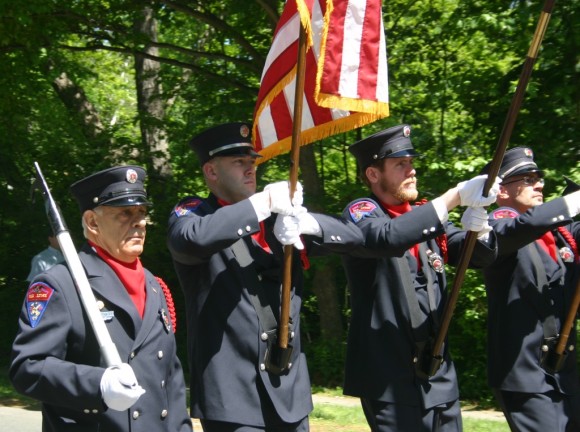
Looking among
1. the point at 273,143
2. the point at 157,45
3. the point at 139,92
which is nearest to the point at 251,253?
the point at 273,143

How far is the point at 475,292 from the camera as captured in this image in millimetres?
10078

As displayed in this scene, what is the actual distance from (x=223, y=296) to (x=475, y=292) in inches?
242

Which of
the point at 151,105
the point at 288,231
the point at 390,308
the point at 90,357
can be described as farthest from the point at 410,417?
the point at 151,105

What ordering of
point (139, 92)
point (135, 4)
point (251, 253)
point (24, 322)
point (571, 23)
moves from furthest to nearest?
point (139, 92) < point (135, 4) < point (571, 23) < point (251, 253) < point (24, 322)

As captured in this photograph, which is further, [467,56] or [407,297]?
[467,56]

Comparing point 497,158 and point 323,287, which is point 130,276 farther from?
point 323,287

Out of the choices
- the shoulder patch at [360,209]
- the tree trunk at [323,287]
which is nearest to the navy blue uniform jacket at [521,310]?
the shoulder patch at [360,209]

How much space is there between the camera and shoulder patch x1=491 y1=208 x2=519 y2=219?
5320mm

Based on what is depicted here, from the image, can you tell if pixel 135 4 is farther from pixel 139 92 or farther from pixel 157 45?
pixel 139 92

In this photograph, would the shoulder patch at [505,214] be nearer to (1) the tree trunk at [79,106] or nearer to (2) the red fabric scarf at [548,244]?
(2) the red fabric scarf at [548,244]

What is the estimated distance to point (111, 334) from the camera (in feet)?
12.6

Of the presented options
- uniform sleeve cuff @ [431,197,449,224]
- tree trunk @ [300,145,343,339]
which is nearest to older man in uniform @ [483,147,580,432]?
uniform sleeve cuff @ [431,197,449,224]

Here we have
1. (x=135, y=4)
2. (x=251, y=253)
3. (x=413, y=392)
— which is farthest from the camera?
(x=135, y=4)

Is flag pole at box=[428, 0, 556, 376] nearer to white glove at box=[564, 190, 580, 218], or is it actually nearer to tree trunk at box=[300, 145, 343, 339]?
white glove at box=[564, 190, 580, 218]
